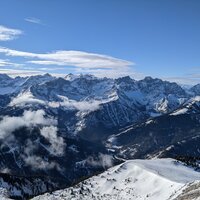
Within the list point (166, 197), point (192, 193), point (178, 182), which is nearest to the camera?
point (192, 193)

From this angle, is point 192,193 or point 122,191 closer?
point 192,193

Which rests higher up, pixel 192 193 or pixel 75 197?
pixel 192 193

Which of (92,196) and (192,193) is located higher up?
(192,193)

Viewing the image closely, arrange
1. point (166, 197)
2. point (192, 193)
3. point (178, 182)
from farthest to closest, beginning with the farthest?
point (178, 182) → point (166, 197) → point (192, 193)

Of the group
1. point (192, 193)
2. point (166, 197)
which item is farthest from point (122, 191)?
point (192, 193)

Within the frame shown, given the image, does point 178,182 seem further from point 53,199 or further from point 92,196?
point 53,199

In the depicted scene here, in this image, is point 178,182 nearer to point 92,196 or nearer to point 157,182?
point 157,182

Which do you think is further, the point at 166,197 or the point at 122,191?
the point at 122,191

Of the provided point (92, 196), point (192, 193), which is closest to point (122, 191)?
point (92, 196)
